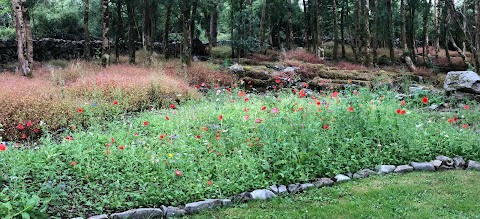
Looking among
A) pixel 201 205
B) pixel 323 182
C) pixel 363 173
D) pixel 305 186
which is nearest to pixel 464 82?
pixel 363 173

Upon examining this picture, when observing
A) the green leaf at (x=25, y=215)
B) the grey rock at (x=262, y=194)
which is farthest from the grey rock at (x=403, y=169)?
the green leaf at (x=25, y=215)

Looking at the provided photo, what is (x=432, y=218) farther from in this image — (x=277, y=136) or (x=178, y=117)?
(x=178, y=117)

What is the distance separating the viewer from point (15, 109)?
7.14 m

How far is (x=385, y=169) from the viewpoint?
17.5 feet

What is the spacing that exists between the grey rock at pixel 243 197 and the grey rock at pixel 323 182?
94cm

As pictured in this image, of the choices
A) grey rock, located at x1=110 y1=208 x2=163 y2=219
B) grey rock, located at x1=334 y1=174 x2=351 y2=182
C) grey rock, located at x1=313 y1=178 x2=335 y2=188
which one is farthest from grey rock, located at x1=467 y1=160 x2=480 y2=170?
grey rock, located at x1=110 y1=208 x2=163 y2=219

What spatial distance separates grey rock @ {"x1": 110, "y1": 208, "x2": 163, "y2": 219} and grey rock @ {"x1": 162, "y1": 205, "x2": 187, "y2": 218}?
5cm

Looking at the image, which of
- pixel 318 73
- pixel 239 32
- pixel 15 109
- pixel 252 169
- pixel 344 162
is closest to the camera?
Answer: pixel 252 169

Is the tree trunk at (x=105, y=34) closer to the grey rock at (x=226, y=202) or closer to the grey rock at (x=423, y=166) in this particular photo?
the grey rock at (x=226, y=202)

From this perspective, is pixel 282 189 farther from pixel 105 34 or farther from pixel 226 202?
pixel 105 34

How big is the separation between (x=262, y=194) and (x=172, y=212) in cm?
109

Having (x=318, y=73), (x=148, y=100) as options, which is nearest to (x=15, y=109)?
(x=148, y=100)

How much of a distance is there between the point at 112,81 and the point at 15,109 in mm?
2574

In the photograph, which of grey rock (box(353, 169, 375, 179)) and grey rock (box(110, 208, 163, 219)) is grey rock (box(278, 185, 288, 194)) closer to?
grey rock (box(353, 169, 375, 179))
